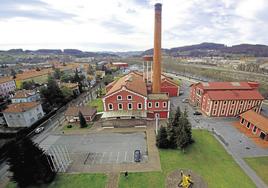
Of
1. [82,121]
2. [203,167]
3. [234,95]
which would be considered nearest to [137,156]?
[203,167]

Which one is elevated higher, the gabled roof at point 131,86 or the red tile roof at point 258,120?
the gabled roof at point 131,86

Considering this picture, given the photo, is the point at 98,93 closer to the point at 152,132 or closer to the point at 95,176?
the point at 152,132

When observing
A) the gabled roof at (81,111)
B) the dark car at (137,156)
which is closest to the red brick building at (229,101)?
the dark car at (137,156)

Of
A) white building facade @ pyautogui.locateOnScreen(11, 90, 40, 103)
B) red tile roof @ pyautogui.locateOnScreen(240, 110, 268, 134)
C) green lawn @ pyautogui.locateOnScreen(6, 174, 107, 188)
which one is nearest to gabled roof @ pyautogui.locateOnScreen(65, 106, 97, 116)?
green lawn @ pyautogui.locateOnScreen(6, 174, 107, 188)

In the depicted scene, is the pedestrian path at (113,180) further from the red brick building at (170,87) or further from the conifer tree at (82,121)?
the red brick building at (170,87)

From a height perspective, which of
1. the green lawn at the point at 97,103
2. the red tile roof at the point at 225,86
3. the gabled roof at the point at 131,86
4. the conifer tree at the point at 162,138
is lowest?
the green lawn at the point at 97,103

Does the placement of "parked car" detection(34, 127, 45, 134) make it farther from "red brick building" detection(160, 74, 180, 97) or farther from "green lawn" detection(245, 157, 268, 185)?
"green lawn" detection(245, 157, 268, 185)

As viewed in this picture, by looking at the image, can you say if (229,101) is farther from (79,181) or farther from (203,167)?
(79,181)
